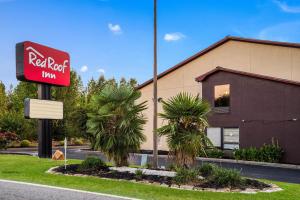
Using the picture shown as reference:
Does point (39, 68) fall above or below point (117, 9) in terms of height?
below

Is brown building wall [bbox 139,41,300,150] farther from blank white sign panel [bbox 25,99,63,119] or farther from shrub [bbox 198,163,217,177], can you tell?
shrub [bbox 198,163,217,177]

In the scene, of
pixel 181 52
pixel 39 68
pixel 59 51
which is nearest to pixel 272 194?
pixel 39 68

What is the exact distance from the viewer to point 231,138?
29531mm

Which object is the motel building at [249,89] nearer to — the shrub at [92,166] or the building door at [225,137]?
the building door at [225,137]

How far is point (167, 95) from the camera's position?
36.8 meters

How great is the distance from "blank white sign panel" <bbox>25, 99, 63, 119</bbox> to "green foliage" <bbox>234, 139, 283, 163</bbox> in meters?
13.4

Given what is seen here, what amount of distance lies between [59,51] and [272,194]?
19.0 meters

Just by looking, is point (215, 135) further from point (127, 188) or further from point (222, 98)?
point (127, 188)

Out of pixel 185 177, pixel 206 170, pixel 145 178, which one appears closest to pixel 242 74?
pixel 206 170

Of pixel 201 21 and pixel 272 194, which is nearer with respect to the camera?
pixel 272 194

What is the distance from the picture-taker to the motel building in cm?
2652

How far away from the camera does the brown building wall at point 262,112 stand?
26062 millimetres

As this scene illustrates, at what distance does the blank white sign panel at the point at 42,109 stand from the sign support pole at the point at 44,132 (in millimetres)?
583

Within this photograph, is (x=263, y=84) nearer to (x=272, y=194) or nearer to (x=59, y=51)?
(x=59, y=51)
